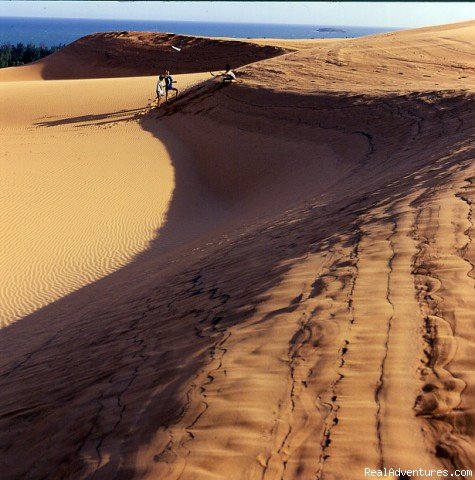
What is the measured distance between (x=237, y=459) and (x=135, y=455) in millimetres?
589

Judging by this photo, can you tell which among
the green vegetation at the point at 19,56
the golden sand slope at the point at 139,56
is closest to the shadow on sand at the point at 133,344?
the golden sand slope at the point at 139,56

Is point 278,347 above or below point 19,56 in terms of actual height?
below

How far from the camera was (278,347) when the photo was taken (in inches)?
154

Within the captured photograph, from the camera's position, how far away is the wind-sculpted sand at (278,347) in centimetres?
301

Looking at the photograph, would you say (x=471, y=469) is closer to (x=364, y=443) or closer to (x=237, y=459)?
(x=364, y=443)

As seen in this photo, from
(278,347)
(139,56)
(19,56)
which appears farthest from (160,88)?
(19,56)

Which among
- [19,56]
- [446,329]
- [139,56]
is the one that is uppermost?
[19,56]

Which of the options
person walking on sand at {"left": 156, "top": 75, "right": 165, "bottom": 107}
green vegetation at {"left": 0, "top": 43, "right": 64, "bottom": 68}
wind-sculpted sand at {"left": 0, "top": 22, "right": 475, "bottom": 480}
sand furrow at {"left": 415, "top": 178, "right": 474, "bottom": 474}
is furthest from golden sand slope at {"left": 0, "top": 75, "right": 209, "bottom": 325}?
green vegetation at {"left": 0, "top": 43, "right": 64, "bottom": 68}

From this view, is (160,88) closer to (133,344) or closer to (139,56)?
(133,344)

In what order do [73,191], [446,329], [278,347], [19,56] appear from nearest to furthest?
[446,329] → [278,347] → [73,191] → [19,56]

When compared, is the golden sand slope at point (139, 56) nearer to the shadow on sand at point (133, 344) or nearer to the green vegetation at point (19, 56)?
the green vegetation at point (19, 56)

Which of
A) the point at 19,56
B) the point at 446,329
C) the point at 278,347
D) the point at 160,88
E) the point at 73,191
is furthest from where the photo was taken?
the point at 19,56

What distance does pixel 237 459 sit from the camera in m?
2.94

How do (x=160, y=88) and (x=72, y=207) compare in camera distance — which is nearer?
(x=72, y=207)
